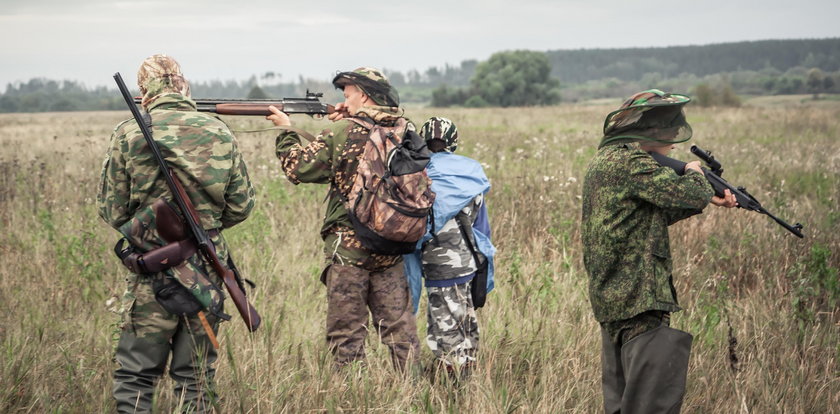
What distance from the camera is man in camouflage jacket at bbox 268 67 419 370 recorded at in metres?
3.48

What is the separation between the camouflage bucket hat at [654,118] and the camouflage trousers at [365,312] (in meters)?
1.63

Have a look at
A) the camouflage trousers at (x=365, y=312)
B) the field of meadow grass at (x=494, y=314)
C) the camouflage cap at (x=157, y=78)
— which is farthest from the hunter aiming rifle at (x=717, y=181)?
the camouflage cap at (x=157, y=78)

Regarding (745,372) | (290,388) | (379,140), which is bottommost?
(745,372)

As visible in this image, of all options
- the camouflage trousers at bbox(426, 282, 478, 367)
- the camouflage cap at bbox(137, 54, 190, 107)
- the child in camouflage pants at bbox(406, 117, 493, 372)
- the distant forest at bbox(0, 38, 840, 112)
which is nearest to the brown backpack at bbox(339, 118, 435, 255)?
the child in camouflage pants at bbox(406, 117, 493, 372)

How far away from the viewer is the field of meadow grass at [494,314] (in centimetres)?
326

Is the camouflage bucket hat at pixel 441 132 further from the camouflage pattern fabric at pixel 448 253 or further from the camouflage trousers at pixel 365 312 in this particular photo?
the camouflage trousers at pixel 365 312

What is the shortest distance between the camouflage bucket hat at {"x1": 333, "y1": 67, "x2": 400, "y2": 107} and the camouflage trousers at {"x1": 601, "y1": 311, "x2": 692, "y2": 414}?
5.91 ft

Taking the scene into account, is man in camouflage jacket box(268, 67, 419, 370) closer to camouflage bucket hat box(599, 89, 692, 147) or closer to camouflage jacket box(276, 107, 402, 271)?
camouflage jacket box(276, 107, 402, 271)

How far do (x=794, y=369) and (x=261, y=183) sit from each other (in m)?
6.92

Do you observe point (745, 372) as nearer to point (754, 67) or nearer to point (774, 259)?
point (774, 259)

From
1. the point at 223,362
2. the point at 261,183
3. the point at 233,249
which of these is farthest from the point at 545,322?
the point at 261,183

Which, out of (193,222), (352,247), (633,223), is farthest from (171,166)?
(633,223)

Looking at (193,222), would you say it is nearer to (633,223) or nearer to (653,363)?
(633,223)

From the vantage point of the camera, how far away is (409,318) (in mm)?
3768
